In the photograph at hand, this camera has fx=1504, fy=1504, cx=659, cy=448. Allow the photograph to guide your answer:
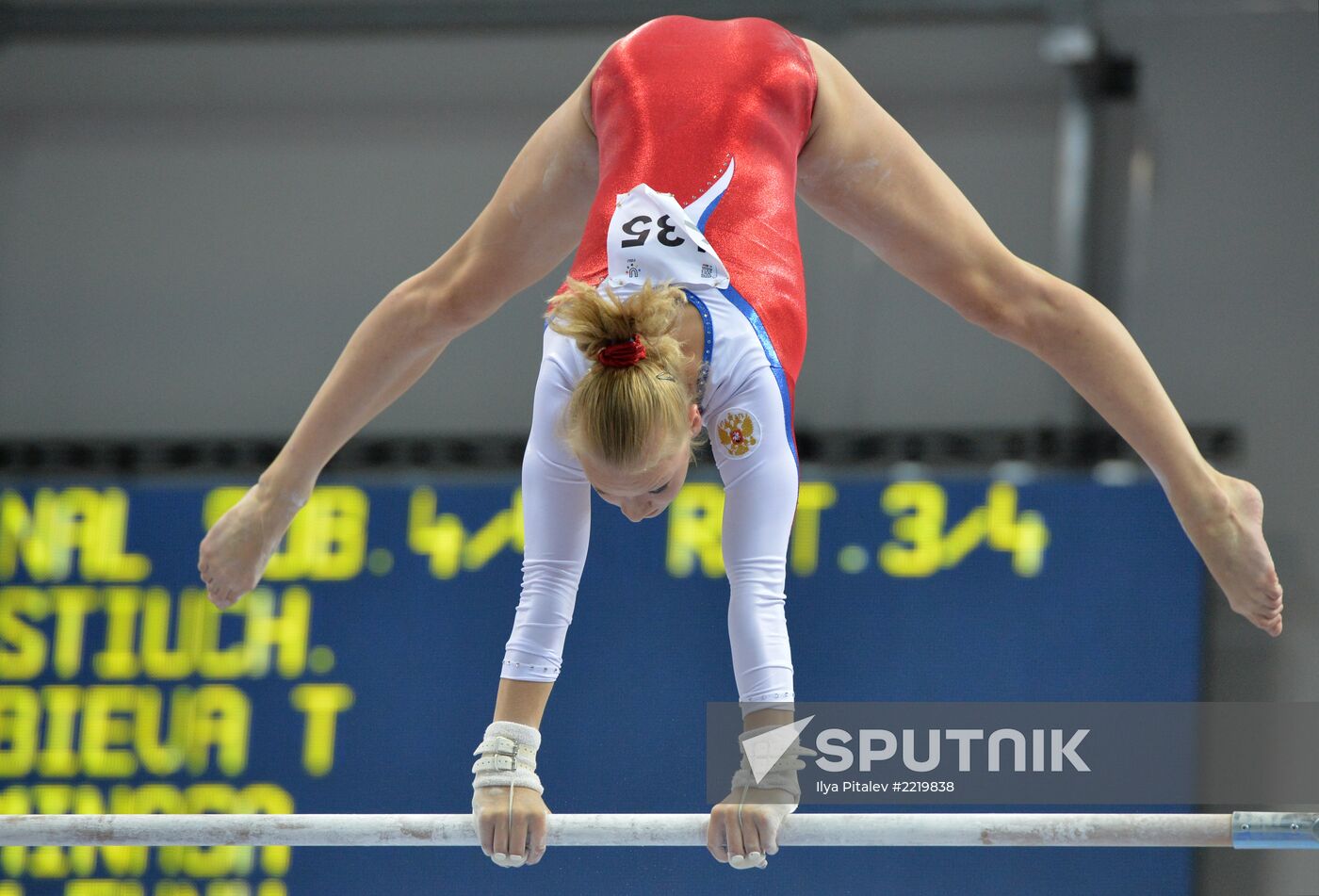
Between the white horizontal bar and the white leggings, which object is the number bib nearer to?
the white leggings

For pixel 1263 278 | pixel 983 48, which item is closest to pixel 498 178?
pixel 983 48

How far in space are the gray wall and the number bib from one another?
2.86m

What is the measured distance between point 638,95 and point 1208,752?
7.96ft

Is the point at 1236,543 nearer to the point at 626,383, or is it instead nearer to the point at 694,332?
the point at 694,332

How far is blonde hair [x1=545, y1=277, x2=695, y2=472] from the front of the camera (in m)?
1.97

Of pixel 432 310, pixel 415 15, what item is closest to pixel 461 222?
pixel 415 15

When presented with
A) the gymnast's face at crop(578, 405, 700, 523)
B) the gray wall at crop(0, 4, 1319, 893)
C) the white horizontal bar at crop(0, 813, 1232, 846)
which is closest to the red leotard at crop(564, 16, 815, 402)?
the gymnast's face at crop(578, 405, 700, 523)

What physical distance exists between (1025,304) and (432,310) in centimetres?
100

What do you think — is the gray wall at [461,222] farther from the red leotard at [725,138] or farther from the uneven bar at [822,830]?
the red leotard at [725,138]

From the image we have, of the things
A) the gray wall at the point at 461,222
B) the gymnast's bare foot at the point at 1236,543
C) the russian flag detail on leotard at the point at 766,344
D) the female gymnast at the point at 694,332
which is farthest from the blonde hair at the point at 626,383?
the gray wall at the point at 461,222

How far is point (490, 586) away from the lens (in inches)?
159

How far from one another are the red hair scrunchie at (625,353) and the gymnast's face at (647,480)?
0.39 feet

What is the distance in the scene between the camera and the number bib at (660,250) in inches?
84.7

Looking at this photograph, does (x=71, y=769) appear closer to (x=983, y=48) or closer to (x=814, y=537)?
(x=814, y=537)
